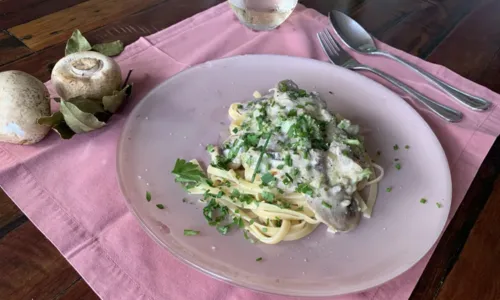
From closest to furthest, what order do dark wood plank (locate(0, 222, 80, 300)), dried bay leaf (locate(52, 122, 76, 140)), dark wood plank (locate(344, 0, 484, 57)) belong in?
dark wood plank (locate(0, 222, 80, 300)), dried bay leaf (locate(52, 122, 76, 140)), dark wood plank (locate(344, 0, 484, 57))

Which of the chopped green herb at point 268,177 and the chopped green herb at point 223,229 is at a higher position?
the chopped green herb at point 268,177

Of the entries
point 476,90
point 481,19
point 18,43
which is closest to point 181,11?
point 18,43

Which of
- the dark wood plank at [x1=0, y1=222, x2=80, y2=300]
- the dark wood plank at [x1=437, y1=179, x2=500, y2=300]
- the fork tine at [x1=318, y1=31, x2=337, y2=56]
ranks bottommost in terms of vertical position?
the dark wood plank at [x1=437, y1=179, x2=500, y2=300]

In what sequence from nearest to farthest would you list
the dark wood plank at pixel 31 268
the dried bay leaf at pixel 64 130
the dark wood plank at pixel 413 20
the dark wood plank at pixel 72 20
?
1. the dark wood plank at pixel 31 268
2. the dried bay leaf at pixel 64 130
3. the dark wood plank at pixel 72 20
4. the dark wood plank at pixel 413 20

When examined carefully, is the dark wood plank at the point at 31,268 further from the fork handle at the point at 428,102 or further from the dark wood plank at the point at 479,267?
the fork handle at the point at 428,102

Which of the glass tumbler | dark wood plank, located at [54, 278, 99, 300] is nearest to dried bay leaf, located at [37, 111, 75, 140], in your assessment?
dark wood plank, located at [54, 278, 99, 300]

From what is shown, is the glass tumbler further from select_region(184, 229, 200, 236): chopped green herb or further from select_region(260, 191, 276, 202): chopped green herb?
select_region(184, 229, 200, 236): chopped green herb

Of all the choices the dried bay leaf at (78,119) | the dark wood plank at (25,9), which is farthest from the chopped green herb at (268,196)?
the dark wood plank at (25,9)

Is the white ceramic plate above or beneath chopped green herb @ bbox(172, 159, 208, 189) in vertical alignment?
beneath
